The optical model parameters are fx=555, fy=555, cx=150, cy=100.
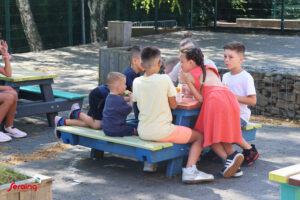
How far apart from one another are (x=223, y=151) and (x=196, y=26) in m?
15.3

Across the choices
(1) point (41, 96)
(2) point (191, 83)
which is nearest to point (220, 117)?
(2) point (191, 83)

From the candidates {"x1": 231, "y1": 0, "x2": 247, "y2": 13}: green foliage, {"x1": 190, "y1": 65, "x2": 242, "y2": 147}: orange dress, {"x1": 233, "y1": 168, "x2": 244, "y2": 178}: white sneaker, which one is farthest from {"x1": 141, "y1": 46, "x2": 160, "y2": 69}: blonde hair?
{"x1": 231, "y1": 0, "x2": 247, "y2": 13}: green foliage

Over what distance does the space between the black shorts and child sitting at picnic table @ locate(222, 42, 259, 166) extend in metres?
1.43

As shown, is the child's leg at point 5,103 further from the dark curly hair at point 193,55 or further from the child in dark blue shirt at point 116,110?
the dark curly hair at point 193,55

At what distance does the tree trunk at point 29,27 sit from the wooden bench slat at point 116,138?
35.4 ft

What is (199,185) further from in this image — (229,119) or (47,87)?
(47,87)

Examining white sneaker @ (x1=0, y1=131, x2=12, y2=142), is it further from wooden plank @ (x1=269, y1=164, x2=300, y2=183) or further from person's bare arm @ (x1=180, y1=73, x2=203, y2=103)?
wooden plank @ (x1=269, y1=164, x2=300, y2=183)

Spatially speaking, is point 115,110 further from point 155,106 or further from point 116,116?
point 155,106

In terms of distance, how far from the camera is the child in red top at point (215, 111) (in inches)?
224

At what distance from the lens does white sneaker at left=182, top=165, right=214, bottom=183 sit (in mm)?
5480

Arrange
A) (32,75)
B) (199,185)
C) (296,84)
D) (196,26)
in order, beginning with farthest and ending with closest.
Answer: (196,26) → (296,84) → (32,75) → (199,185)

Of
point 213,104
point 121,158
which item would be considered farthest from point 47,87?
point 213,104

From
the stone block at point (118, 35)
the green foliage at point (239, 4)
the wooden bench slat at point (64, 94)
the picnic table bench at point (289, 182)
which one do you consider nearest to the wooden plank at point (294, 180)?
the picnic table bench at point (289, 182)

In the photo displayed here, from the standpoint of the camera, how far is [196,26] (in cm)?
2073
